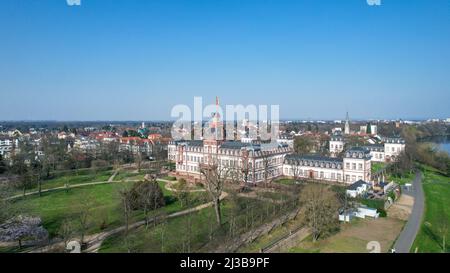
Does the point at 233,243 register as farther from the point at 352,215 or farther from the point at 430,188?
the point at 430,188

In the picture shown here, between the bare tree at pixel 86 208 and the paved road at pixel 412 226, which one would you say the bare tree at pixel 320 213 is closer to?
the paved road at pixel 412 226

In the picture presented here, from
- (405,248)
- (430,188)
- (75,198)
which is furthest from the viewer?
(430,188)

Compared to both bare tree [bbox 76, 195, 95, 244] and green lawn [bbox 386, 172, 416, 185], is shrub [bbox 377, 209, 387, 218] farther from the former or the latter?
bare tree [bbox 76, 195, 95, 244]

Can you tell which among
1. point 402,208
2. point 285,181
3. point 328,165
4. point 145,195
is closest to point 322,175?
point 328,165

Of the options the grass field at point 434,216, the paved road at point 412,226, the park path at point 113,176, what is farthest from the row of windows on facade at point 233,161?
the grass field at point 434,216
